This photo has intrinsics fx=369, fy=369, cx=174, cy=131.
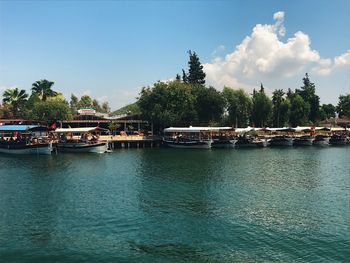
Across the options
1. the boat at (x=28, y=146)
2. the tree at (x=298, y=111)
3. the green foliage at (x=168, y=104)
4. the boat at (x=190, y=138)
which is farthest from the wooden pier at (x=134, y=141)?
the tree at (x=298, y=111)

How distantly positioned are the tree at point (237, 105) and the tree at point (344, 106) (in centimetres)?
5572

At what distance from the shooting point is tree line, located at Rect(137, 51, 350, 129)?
299 feet

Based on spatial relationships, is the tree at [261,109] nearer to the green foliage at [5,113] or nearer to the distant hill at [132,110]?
the distant hill at [132,110]

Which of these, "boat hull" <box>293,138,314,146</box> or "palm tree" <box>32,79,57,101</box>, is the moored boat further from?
"palm tree" <box>32,79,57,101</box>

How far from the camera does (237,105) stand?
104 meters

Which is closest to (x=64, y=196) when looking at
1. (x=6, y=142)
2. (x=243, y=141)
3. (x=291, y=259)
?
(x=291, y=259)

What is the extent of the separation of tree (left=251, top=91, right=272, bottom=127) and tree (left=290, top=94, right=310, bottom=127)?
838 cm

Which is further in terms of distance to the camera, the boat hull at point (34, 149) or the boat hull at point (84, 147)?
the boat hull at point (84, 147)

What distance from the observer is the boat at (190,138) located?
77656 mm

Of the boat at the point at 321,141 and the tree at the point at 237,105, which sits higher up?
the tree at the point at 237,105

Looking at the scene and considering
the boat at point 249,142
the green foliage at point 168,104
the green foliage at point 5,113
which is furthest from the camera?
the green foliage at point 5,113

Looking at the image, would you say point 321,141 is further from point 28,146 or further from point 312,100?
point 28,146

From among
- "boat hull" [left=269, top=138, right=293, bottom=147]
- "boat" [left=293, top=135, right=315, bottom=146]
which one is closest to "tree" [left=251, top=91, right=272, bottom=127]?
"boat" [left=293, top=135, right=315, bottom=146]

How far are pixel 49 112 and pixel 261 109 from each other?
58.5 meters
